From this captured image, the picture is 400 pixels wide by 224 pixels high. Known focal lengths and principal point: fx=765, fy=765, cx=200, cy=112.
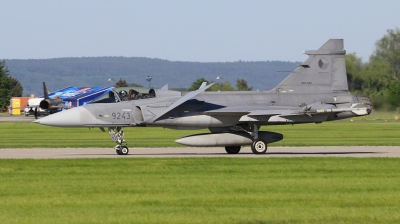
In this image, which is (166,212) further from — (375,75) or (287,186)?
(375,75)

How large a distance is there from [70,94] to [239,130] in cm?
6807

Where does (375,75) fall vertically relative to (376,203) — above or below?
above

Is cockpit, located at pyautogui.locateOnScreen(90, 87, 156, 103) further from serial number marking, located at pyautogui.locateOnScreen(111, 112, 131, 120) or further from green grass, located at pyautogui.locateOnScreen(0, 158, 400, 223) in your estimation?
green grass, located at pyautogui.locateOnScreen(0, 158, 400, 223)

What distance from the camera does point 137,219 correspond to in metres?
11.6

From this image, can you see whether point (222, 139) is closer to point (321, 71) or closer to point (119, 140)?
point (119, 140)

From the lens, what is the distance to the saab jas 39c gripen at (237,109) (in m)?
25.2

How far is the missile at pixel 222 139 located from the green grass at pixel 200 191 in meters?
2.90

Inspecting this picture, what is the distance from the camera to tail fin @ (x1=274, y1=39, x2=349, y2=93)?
27656 mm

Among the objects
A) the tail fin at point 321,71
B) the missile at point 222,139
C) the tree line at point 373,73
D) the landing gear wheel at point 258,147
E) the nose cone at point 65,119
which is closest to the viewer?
the nose cone at point 65,119

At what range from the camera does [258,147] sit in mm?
26031

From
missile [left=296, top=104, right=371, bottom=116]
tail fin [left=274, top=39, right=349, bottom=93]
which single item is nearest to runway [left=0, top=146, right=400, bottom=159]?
missile [left=296, top=104, right=371, bottom=116]

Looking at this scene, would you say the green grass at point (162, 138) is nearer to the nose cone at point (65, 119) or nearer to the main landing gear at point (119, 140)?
the main landing gear at point (119, 140)

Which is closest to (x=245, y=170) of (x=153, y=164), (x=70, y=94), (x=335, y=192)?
(x=153, y=164)

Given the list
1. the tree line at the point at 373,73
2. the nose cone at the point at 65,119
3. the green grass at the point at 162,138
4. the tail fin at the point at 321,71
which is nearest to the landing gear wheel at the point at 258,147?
the tail fin at the point at 321,71
